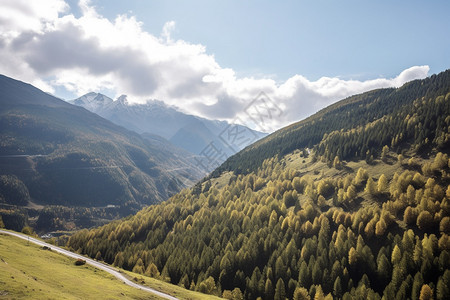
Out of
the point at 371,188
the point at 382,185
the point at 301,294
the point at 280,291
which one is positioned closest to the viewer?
the point at 301,294

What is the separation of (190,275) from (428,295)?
3797 inches

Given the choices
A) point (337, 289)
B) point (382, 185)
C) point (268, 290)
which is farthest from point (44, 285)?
point (382, 185)

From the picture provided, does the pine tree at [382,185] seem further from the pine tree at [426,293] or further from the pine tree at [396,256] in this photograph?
the pine tree at [426,293]

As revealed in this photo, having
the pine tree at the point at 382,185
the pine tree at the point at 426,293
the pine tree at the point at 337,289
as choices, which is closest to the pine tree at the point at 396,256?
the pine tree at the point at 426,293

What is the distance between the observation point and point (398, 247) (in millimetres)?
102125

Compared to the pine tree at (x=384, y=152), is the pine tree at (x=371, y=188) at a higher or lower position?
lower

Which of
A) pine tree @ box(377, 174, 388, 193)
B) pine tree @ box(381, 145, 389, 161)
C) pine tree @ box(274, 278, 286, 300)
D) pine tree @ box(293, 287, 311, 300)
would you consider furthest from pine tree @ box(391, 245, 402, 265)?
pine tree @ box(381, 145, 389, 161)

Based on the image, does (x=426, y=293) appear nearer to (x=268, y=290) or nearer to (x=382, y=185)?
(x=268, y=290)

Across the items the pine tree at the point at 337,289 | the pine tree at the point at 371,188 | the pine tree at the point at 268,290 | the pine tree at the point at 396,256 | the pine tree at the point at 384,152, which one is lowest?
the pine tree at the point at 268,290

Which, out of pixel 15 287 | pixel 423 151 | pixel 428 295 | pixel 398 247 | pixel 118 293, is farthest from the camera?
pixel 423 151

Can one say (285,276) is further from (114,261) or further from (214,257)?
(114,261)

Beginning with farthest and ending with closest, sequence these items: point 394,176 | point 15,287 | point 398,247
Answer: point 394,176 → point 398,247 → point 15,287

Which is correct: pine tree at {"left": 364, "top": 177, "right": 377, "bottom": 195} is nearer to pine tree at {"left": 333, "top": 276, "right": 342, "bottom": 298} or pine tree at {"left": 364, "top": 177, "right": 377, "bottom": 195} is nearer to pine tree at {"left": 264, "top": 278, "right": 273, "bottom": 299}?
pine tree at {"left": 333, "top": 276, "right": 342, "bottom": 298}

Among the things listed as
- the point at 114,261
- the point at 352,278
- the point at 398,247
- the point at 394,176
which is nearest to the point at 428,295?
the point at 398,247
